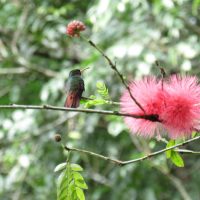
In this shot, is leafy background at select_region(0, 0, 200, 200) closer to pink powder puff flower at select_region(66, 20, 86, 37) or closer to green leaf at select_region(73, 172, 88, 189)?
green leaf at select_region(73, 172, 88, 189)

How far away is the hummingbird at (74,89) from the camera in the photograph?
794 millimetres

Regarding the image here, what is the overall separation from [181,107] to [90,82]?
1853mm

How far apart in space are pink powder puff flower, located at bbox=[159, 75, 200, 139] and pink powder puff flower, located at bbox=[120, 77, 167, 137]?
0.04ft

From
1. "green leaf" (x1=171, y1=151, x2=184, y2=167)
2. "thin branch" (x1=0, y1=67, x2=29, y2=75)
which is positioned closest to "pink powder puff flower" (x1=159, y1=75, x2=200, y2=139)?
"green leaf" (x1=171, y1=151, x2=184, y2=167)

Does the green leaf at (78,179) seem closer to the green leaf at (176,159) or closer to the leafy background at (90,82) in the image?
the green leaf at (176,159)

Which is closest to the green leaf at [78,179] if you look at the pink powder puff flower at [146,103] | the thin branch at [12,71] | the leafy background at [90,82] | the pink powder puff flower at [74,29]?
the pink powder puff flower at [146,103]

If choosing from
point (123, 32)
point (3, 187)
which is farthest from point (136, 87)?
point (3, 187)

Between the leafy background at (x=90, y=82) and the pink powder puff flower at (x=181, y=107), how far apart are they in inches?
61.2

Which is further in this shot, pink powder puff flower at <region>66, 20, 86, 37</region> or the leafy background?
the leafy background

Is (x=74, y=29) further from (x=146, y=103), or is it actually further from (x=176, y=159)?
(x=176, y=159)

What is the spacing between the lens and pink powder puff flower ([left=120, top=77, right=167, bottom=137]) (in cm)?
80

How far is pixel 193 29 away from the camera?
2.90m

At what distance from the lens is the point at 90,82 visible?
104 inches

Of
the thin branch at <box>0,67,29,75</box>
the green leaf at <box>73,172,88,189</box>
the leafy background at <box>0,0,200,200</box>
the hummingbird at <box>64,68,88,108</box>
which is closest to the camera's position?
the hummingbird at <box>64,68,88,108</box>
